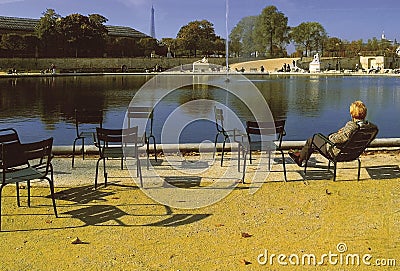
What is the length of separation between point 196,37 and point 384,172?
3022 inches

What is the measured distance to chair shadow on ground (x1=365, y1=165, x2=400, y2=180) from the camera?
6570 mm

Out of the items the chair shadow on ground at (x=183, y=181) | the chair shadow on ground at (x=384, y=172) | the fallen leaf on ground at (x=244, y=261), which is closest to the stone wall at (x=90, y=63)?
the chair shadow on ground at (x=183, y=181)

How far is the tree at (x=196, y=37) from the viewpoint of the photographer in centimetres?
8107

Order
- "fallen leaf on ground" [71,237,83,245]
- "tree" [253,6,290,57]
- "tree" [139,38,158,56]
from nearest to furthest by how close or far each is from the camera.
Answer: "fallen leaf on ground" [71,237,83,245]
"tree" [253,6,290,57]
"tree" [139,38,158,56]

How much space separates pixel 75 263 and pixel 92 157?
4159mm

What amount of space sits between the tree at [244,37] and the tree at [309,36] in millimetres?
7828

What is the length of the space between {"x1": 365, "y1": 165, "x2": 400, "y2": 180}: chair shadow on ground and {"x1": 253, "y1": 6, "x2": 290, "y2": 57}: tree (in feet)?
234

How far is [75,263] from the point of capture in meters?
3.93

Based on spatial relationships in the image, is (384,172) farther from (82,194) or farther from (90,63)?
(90,63)

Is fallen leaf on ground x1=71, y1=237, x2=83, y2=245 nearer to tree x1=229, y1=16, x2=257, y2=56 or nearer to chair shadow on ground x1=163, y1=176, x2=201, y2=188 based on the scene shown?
chair shadow on ground x1=163, y1=176, x2=201, y2=188

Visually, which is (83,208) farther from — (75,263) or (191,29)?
(191,29)

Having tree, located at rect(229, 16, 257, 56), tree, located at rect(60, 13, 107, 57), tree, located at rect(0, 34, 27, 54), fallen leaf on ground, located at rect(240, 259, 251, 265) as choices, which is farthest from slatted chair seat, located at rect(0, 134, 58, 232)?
tree, located at rect(0, 34, 27, 54)

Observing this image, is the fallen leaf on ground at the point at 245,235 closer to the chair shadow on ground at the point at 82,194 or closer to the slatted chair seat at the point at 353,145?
the chair shadow on ground at the point at 82,194

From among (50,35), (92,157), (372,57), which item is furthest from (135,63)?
(92,157)
